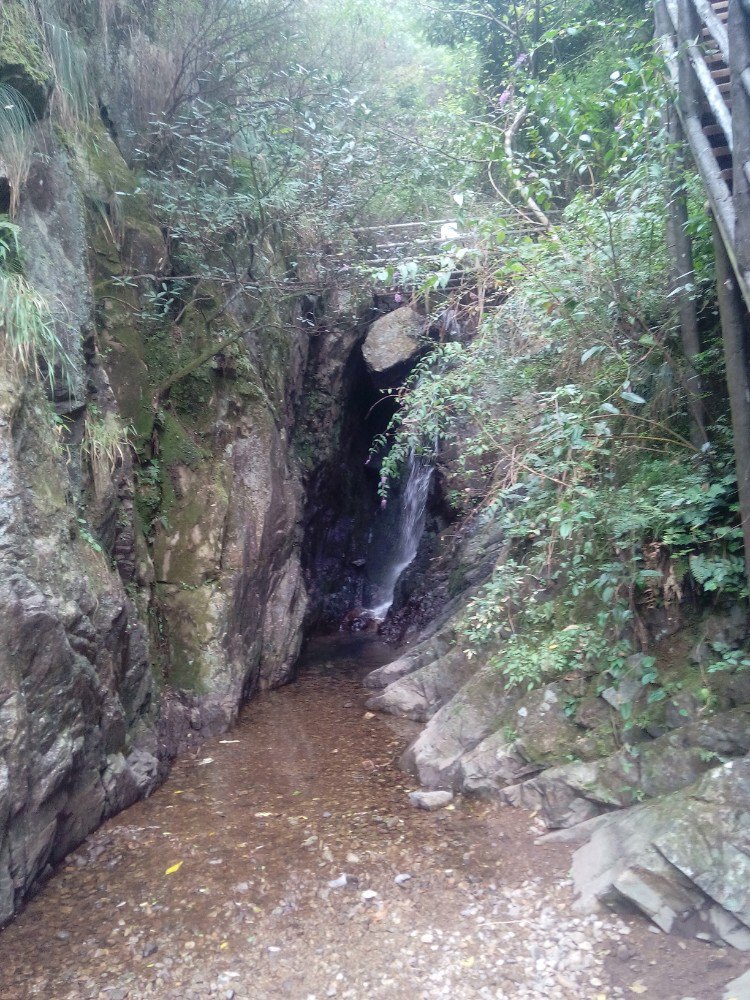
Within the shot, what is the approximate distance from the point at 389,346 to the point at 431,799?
804 cm

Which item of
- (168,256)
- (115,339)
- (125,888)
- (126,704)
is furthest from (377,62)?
(125,888)

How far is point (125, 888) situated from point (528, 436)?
13.5ft

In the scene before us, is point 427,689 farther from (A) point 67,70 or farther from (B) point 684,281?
(A) point 67,70

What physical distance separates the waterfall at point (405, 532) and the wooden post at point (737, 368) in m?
8.21

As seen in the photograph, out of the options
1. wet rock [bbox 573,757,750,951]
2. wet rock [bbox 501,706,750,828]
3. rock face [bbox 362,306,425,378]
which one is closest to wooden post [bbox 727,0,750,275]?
wet rock [bbox 501,706,750,828]

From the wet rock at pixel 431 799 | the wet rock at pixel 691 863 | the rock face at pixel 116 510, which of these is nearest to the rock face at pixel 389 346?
the rock face at pixel 116 510

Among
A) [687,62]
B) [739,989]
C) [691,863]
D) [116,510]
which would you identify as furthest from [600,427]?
[116,510]

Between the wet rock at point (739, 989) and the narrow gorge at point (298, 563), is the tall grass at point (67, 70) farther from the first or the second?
the wet rock at point (739, 989)

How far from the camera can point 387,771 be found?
5.79 meters

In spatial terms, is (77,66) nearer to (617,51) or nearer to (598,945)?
(617,51)

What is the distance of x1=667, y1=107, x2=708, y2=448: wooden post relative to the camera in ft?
15.1

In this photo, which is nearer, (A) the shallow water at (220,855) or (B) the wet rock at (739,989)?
(B) the wet rock at (739,989)

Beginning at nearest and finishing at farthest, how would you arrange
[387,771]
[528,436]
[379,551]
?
[528,436], [387,771], [379,551]

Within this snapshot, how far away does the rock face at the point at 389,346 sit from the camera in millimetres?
11398
